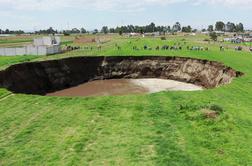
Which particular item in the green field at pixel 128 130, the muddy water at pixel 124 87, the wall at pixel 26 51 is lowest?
the muddy water at pixel 124 87

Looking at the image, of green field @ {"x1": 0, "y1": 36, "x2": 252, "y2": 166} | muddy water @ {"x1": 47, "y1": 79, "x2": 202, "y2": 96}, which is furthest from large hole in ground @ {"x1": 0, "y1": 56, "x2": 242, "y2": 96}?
green field @ {"x1": 0, "y1": 36, "x2": 252, "y2": 166}

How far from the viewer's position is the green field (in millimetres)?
20016

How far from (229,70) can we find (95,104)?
27.6 metres

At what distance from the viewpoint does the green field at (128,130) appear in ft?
65.7

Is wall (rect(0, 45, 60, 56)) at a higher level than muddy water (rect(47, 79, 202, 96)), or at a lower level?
higher

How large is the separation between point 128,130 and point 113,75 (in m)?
47.6

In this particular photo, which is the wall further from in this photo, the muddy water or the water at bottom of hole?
the muddy water

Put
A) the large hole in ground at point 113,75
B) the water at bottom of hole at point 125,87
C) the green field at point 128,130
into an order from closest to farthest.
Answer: the green field at point 128,130 < the large hole in ground at point 113,75 < the water at bottom of hole at point 125,87

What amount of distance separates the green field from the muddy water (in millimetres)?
20797

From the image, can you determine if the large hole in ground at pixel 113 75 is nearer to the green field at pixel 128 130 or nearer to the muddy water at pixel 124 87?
the muddy water at pixel 124 87

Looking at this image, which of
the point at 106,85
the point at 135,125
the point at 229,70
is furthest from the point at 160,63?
the point at 135,125

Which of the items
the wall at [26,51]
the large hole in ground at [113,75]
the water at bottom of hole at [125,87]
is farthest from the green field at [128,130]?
the wall at [26,51]

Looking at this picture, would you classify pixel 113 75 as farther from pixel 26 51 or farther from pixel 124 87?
pixel 26 51

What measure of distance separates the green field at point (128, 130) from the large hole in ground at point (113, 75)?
19.9 metres
